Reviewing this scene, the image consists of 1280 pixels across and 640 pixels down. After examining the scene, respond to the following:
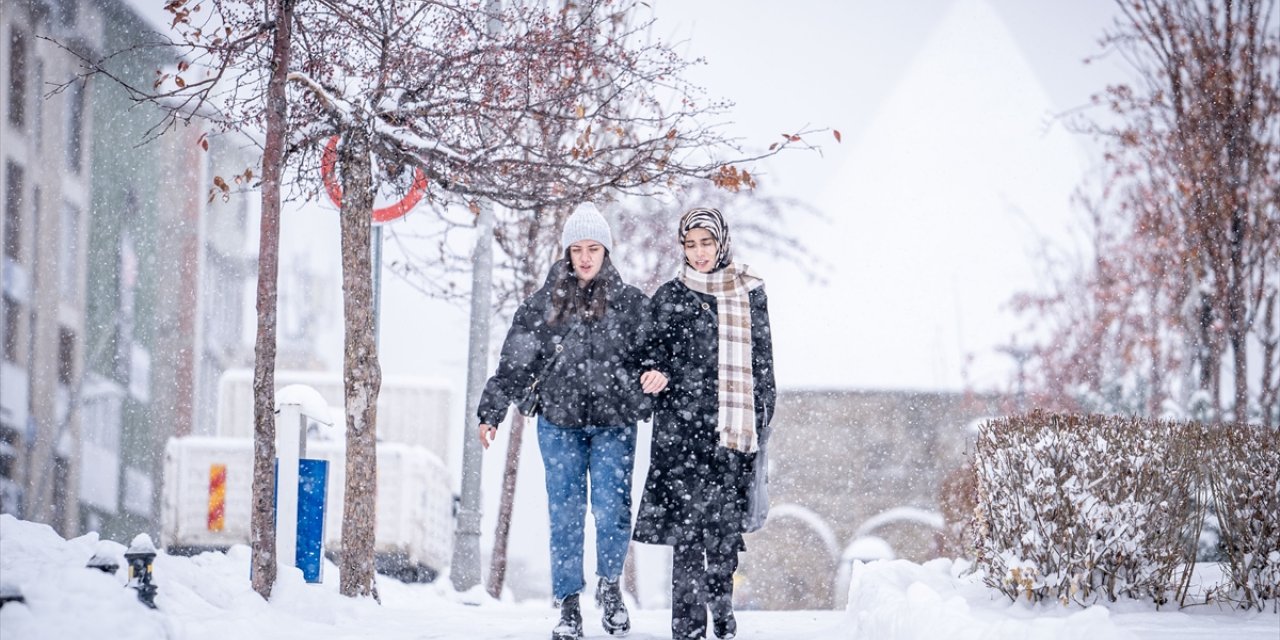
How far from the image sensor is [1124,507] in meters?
5.66

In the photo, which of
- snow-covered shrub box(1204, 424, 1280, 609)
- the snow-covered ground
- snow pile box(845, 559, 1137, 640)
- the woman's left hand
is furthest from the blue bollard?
snow-covered shrub box(1204, 424, 1280, 609)

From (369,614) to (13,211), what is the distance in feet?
60.1

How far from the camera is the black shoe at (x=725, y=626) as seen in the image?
650 cm

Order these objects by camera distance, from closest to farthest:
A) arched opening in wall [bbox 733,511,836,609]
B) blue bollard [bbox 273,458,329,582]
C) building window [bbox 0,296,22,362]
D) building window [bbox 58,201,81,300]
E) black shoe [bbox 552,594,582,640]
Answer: black shoe [bbox 552,594,582,640]
blue bollard [bbox 273,458,329,582]
building window [bbox 0,296,22,362]
building window [bbox 58,201,81,300]
arched opening in wall [bbox 733,511,836,609]

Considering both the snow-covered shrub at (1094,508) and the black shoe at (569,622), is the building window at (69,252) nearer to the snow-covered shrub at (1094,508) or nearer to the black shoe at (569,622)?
the black shoe at (569,622)

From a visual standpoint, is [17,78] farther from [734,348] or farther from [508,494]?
[734,348]

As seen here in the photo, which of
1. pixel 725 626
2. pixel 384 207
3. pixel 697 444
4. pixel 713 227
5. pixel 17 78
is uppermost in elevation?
pixel 17 78

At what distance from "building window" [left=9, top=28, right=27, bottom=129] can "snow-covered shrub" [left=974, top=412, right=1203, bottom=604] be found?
70.1ft

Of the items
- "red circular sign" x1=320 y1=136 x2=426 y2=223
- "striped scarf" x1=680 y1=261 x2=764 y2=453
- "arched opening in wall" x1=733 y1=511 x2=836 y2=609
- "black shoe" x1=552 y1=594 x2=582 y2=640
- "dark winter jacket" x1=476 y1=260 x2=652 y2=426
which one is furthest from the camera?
"arched opening in wall" x1=733 y1=511 x2=836 y2=609

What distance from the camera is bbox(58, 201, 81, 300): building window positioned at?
2534 centimetres

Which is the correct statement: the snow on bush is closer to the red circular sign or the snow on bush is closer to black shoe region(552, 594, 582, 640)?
black shoe region(552, 594, 582, 640)

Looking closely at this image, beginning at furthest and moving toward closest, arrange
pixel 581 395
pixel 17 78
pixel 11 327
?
1. pixel 11 327
2. pixel 17 78
3. pixel 581 395

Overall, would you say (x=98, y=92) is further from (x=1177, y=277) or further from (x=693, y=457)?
(x=693, y=457)

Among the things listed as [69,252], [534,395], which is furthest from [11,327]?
[534,395]
